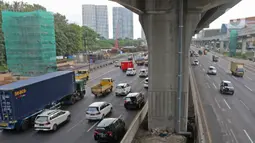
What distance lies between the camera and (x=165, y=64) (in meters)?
12.4

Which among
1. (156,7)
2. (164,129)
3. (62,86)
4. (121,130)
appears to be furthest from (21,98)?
(156,7)

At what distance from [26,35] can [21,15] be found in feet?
14.2

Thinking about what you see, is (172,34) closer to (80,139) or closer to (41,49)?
(80,139)

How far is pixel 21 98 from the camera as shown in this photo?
1712 centimetres

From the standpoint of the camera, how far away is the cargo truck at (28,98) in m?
16.5

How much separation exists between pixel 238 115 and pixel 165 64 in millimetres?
11908

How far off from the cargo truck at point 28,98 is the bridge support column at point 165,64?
10.5 m

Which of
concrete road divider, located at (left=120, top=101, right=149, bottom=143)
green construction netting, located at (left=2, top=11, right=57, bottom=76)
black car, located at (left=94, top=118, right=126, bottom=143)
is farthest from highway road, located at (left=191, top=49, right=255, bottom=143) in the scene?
green construction netting, located at (left=2, top=11, right=57, bottom=76)

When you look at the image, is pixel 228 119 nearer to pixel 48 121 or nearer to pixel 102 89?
pixel 102 89

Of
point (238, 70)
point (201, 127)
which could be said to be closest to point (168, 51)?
point (201, 127)

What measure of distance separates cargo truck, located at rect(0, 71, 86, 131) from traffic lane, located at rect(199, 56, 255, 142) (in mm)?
15736

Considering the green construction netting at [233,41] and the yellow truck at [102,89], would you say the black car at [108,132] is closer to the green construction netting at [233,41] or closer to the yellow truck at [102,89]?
the yellow truck at [102,89]

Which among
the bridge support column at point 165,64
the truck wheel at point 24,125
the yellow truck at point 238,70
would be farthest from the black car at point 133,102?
the yellow truck at point 238,70

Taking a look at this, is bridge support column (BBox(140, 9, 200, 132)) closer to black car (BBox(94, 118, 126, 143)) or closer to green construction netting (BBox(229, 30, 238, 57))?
black car (BBox(94, 118, 126, 143))
